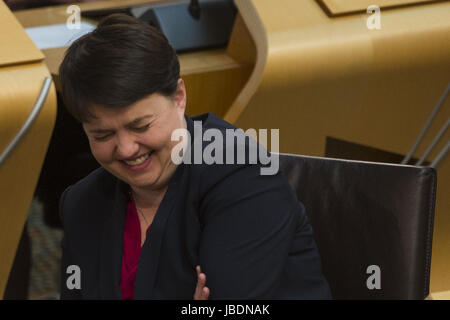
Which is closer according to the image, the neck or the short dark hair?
the short dark hair

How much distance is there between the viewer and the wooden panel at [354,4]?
1.60 m

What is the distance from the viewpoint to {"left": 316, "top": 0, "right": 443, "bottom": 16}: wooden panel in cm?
160

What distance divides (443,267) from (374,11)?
58 centimetres

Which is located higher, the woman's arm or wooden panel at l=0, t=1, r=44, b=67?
wooden panel at l=0, t=1, r=44, b=67

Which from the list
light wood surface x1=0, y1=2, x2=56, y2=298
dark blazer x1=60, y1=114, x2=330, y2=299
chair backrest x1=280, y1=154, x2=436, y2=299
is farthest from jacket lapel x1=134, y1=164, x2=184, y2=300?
light wood surface x1=0, y1=2, x2=56, y2=298

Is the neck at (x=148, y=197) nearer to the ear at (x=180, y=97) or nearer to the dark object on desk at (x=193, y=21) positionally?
the ear at (x=180, y=97)

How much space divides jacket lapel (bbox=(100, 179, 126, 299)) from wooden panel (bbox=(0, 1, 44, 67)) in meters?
0.53

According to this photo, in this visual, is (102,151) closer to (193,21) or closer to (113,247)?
(113,247)

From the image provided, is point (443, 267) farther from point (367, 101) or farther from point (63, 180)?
point (63, 180)

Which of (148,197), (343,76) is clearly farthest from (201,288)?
(343,76)

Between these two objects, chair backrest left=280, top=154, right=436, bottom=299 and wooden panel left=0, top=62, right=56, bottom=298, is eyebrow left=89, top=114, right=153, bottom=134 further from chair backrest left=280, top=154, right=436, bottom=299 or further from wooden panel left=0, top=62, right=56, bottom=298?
wooden panel left=0, top=62, right=56, bottom=298
